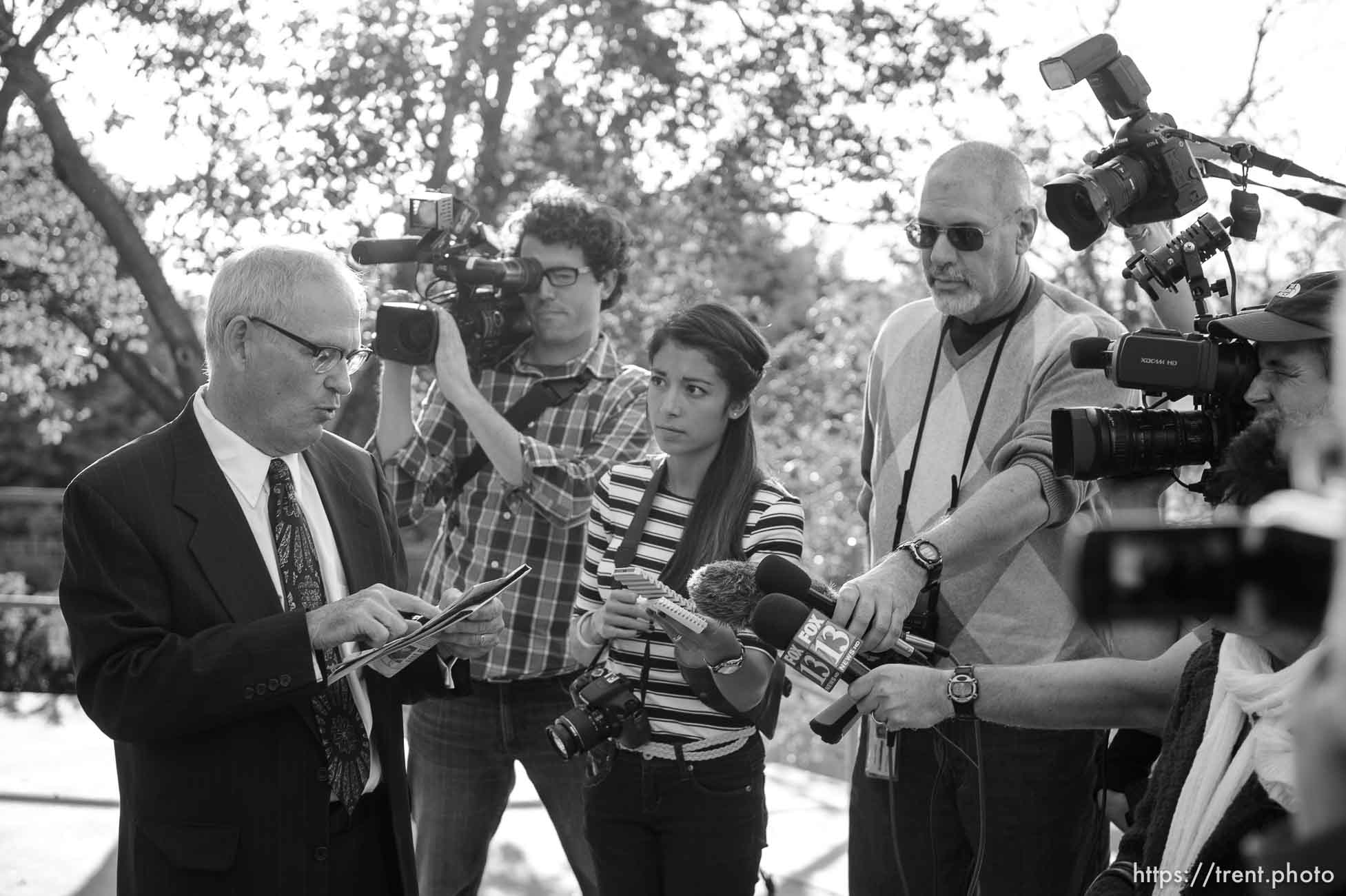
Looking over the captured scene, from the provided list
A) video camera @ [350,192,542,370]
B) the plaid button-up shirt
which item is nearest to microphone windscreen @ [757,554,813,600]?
the plaid button-up shirt

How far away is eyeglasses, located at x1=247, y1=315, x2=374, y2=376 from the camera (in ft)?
9.07

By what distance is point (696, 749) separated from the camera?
3184 millimetres

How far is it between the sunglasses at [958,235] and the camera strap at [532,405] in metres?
1.14

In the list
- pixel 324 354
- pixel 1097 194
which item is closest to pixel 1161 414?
pixel 1097 194

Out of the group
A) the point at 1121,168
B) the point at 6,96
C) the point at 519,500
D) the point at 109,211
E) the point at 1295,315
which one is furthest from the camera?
the point at 109,211

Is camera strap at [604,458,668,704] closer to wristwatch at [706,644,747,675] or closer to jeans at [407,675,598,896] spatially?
wristwatch at [706,644,747,675]

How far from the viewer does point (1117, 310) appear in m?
10.5

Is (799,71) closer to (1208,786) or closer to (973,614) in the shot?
(973,614)

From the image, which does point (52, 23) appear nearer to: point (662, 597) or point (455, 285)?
point (455, 285)

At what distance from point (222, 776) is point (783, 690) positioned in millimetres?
1281

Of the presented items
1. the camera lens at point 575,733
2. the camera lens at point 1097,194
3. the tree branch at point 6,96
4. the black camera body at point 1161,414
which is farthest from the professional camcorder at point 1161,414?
the tree branch at point 6,96

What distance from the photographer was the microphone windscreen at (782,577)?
2.56m

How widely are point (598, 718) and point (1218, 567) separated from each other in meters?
2.39

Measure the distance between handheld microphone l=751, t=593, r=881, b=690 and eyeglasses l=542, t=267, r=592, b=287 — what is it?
174cm
